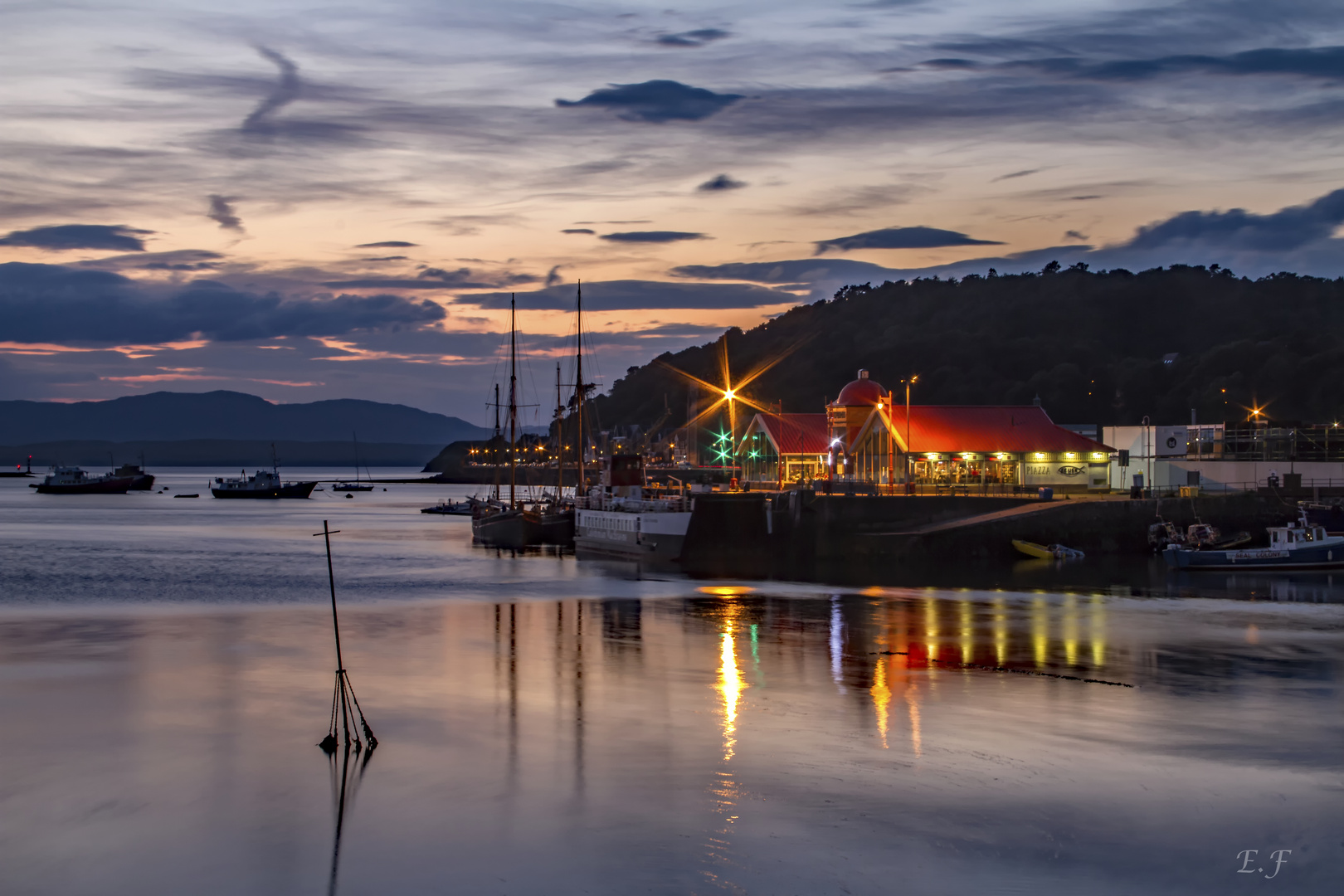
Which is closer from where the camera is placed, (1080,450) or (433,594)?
(433,594)

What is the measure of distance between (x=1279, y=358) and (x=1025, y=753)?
178508 millimetres

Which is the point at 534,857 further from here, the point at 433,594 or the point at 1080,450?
the point at 1080,450

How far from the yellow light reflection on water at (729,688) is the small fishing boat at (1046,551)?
1114 inches

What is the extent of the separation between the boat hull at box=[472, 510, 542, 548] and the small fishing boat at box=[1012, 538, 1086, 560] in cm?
3423

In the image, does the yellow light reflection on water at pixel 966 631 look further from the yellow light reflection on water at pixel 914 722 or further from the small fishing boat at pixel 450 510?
the small fishing boat at pixel 450 510

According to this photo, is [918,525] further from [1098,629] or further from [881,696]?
[881,696]

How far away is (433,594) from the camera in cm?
5362

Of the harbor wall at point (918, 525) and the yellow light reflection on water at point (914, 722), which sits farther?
the harbor wall at point (918, 525)

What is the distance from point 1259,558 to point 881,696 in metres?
36.2

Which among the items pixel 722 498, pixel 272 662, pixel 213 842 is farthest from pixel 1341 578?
pixel 213 842

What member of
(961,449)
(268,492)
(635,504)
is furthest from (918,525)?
(268,492)

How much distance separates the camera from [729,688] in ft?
96.3

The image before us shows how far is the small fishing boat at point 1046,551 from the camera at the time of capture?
62.1 meters

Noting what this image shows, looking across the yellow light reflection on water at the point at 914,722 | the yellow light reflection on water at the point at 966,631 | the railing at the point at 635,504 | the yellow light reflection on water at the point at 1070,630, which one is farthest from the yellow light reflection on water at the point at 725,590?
the yellow light reflection on water at the point at 914,722
